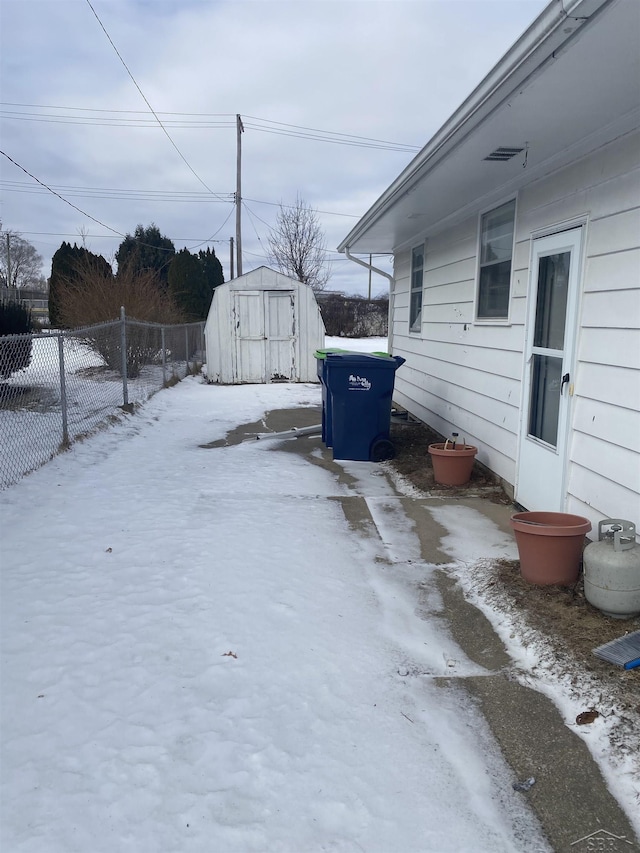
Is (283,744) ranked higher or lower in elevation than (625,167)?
lower

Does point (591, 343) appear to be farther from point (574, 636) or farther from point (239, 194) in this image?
point (239, 194)

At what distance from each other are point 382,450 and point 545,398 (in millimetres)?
2435

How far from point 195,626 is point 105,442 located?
4389 millimetres

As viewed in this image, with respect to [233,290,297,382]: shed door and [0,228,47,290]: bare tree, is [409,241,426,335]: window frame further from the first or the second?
[0,228,47,290]: bare tree

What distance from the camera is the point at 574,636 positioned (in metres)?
2.81

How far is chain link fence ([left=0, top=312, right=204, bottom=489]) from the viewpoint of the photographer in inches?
239

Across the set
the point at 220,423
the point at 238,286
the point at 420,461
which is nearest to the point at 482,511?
the point at 420,461

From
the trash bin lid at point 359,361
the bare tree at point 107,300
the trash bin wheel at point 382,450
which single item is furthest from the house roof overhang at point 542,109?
the bare tree at point 107,300

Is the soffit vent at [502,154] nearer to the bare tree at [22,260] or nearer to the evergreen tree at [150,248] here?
the evergreen tree at [150,248]

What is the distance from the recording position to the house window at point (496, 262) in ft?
17.5

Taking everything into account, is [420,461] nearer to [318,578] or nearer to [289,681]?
[318,578]

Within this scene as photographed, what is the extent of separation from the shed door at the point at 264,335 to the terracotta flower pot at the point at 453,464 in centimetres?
849

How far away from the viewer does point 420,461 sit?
6453 mm

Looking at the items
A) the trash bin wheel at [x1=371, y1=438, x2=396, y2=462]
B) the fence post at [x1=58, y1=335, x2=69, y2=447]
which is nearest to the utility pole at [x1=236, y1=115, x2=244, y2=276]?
the fence post at [x1=58, y1=335, x2=69, y2=447]
